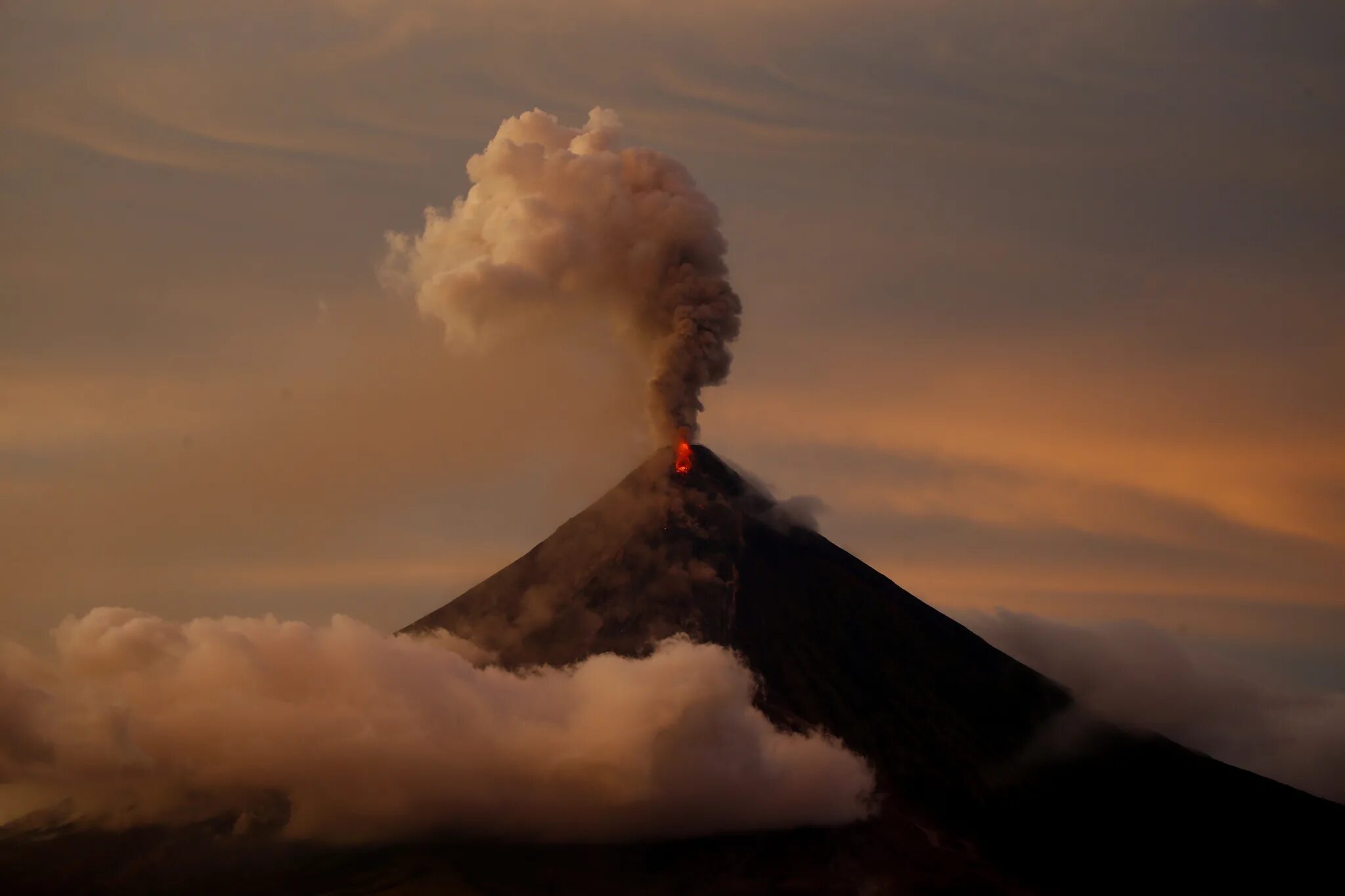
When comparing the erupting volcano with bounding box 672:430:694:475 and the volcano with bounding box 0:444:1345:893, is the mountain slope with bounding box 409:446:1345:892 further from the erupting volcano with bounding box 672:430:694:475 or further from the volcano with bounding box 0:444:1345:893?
the erupting volcano with bounding box 672:430:694:475

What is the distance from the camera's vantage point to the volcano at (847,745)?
420 ft

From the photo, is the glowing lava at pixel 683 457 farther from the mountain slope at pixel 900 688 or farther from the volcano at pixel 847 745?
the mountain slope at pixel 900 688

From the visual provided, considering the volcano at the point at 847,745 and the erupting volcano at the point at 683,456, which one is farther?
the erupting volcano at the point at 683,456

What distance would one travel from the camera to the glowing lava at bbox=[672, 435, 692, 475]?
5556 inches

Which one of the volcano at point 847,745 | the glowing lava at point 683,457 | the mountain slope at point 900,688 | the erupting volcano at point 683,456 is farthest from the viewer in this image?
the glowing lava at point 683,457

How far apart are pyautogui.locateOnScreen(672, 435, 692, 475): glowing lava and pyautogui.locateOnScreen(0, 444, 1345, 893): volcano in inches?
8.6

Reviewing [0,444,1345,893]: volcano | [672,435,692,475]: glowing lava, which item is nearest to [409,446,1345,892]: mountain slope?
[0,444,1345,893]: volcano

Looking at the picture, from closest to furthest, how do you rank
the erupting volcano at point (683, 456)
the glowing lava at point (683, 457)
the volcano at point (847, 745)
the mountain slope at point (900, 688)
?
the volcano at point (847, 745)
the mountain slope at point (900, 688)
the erupting volcano at point (683, 456)
the glowing lava at point (683, 457)

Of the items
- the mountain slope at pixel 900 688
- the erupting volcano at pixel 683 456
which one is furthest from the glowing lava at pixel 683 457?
the mountain slope at pixel 900 688

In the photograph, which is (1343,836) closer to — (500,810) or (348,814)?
(500,810)

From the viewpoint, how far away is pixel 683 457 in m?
143

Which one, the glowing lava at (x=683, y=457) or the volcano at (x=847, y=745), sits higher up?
the glowing lava at (x=683, y=457)

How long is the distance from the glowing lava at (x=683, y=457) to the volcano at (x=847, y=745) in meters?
0.22

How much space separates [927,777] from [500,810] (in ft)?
100
